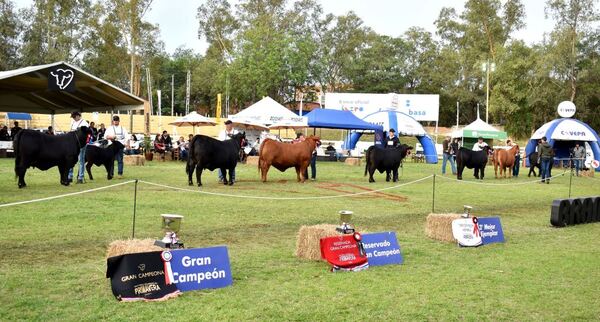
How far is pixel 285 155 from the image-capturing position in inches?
704

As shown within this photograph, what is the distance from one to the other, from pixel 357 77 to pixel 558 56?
28.1m

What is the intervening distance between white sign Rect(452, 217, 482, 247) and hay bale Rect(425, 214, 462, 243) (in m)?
0.16

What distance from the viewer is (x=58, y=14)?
54.9 meters

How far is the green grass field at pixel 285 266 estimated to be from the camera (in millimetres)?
5316

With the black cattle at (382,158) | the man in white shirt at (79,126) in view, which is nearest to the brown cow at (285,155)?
the black cattle at (382,158)

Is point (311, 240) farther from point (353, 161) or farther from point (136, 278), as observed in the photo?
point (353, 161)

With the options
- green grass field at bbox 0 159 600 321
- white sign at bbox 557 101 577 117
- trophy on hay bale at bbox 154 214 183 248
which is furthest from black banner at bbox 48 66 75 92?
white sign at bbox 557 101 577 117

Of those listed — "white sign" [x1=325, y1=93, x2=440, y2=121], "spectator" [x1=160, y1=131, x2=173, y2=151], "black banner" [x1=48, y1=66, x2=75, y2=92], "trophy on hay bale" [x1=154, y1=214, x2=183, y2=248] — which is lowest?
"trophy on hay bale" [x1=154, y1=214, x2=183, y2=248]

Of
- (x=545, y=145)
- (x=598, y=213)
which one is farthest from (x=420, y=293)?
(x=545, y=145)

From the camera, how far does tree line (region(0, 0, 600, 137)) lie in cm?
5306

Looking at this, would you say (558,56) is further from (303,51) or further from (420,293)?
(420,293)

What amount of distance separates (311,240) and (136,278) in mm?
2660

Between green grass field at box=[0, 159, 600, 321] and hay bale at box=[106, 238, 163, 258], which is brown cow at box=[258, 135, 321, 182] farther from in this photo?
hay bale at box=[106, 238, 163, 258]

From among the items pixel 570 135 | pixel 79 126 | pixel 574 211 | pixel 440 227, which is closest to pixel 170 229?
pixel 440 227
